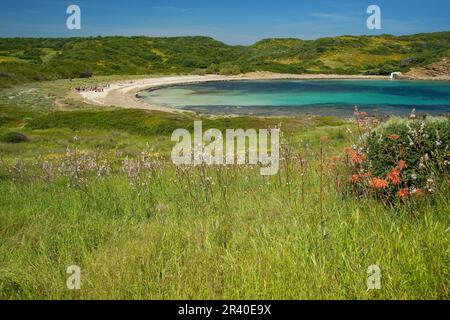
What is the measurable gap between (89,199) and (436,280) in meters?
5.10

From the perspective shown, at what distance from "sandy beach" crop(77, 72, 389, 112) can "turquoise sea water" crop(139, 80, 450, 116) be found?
9.10 feet

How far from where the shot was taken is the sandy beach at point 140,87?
5563cm

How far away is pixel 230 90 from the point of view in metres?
80.4

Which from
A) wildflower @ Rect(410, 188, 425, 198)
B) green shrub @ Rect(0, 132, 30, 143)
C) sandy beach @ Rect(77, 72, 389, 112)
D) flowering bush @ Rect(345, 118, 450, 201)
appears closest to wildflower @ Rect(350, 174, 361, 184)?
flowering bush @ Rect(345, 118, 450, 201)

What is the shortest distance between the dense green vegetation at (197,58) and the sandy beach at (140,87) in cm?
641

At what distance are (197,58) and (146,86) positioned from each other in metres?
55.5

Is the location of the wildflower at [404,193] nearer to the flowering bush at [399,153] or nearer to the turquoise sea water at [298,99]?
the flowering bush at [399,153]

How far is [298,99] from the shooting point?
6725 cm

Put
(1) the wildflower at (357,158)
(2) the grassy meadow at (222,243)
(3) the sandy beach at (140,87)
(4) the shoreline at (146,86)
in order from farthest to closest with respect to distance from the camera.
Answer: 1. (3) the sandy beach at (140,87)
2. (4) the shoreline at (146,86)
3. (1) the wildflower at (357,158)
4. (2) the grassy meadow at (222,243)

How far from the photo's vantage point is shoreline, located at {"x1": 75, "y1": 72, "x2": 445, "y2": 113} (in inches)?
2176

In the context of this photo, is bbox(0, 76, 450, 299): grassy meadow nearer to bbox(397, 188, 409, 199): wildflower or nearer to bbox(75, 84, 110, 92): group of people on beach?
bbox(397, 188, 409, 199): wildflower

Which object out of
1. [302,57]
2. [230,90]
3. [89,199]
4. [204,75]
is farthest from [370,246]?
[302,57]

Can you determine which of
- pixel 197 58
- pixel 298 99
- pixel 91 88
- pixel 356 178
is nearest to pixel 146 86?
pixel 91 88

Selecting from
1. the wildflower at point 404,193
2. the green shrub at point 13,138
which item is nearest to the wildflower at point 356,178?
the wildflower at point 404,193
